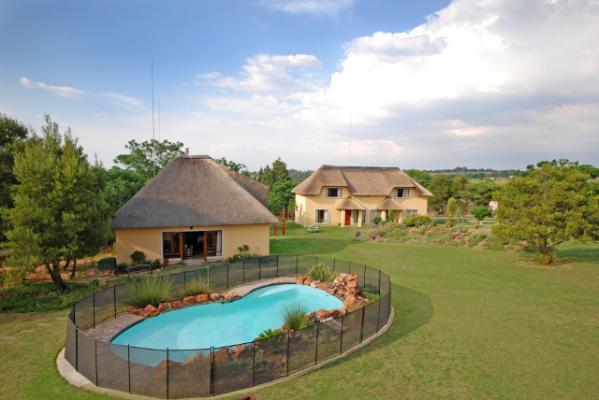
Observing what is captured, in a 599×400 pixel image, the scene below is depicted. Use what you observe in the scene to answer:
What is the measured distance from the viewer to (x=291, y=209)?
42.8 metres

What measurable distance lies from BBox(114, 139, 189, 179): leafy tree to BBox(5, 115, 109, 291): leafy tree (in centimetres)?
2211

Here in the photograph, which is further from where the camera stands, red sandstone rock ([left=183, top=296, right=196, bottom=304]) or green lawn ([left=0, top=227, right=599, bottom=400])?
red sandstone rock ([left=183, top=296, right=196, bottom=304])

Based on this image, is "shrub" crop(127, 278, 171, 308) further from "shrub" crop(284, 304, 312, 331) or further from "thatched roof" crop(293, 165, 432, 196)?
"thatched roof" crop(293, 165, 432, 196)

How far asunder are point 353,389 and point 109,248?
19.0m

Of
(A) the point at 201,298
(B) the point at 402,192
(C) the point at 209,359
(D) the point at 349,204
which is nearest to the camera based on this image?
(C) the point at 209,359

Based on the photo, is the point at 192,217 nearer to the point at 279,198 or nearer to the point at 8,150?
the point at 8,150

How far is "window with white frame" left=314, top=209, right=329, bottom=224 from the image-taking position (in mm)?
36719

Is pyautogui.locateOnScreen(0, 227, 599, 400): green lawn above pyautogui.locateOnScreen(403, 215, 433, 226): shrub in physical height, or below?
below

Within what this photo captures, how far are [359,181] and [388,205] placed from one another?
4.13m

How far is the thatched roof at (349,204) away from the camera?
3575 cm

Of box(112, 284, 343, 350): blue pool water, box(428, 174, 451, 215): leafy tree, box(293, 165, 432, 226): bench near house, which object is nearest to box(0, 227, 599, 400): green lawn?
box(112, 284, 343, 350): blue pool water

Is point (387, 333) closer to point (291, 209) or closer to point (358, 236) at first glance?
point (358, 236)

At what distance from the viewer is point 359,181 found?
3797 cm

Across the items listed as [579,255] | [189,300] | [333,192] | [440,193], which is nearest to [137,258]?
[189,300]
